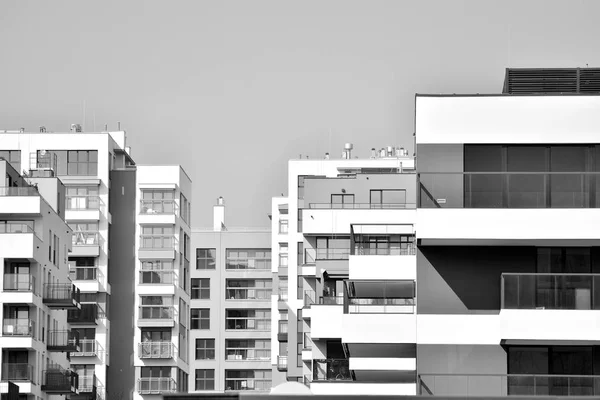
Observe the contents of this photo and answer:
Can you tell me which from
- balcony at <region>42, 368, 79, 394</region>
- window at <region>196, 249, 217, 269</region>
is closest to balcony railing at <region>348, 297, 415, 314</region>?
balcony at <region>42, 368, 79, 394</region>

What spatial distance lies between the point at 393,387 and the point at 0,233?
43497 millimetres

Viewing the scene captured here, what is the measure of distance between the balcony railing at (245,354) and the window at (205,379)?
206 centimetres

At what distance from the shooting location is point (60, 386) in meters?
88.4

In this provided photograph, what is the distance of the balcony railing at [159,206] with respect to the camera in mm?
115812

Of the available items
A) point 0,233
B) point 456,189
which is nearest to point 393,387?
point 456,189

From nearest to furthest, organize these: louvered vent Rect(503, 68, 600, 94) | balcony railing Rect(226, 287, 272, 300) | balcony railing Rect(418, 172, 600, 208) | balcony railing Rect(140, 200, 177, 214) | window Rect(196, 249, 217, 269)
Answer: balcony railing Rect(418, 172, 600, 208)
louvered vent Rect(503, 68, 600, 94)
balcony railing Rect(140, 200, 177, 214)
balcony railing Rect(226, 287, 272, 300)
window Rect(196, 249, 217, 269)

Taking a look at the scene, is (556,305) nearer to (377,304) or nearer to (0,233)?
(377,304)

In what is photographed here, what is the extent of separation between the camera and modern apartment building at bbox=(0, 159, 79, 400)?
85938 mm

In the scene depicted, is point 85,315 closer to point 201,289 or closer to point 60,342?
point 60,342

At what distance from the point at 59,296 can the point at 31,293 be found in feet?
13.1

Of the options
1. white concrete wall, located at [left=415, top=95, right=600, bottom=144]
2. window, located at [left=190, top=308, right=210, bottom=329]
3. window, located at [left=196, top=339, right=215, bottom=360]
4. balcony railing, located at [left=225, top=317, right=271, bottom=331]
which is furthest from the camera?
window, located at [left=190, top=308, right=210, bottom=329]

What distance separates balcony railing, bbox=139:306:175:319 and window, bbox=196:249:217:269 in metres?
32.0

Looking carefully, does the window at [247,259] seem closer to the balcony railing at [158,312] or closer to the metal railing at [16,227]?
the balcony railing at [158,312]

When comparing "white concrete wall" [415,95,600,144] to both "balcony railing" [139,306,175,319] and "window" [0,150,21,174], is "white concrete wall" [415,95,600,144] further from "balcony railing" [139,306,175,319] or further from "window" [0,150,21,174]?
"balcony railing" [139,306,175,319]
